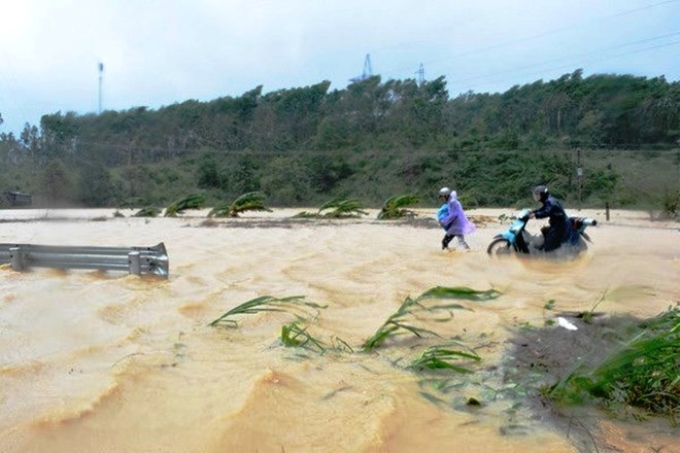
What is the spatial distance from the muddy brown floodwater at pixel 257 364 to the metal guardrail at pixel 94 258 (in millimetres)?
130

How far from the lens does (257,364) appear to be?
334 cm

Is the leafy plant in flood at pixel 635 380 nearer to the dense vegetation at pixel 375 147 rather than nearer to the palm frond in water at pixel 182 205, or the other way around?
the dense vegetation at pixel 375 147

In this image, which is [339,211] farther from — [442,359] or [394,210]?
[442,359]

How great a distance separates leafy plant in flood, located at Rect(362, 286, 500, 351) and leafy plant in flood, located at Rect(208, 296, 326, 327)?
0.71 m

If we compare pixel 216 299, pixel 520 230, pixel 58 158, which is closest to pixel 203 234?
pixel 520 230

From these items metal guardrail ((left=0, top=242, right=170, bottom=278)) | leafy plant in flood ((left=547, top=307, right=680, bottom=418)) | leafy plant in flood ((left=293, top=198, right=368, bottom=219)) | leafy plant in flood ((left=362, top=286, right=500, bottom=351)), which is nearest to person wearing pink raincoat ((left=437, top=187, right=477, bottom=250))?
leafy plant in flood ((left=362, top=286, right=500, bottom=351))

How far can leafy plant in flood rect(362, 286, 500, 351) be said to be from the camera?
148 inches

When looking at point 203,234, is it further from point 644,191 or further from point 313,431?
point 313,431

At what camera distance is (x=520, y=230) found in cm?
841

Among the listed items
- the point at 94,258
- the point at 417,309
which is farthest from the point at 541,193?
the point at 94,258

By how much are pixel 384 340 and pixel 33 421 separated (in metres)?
2.04

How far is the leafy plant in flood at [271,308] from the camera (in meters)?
4.30

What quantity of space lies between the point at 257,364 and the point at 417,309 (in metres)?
1.48

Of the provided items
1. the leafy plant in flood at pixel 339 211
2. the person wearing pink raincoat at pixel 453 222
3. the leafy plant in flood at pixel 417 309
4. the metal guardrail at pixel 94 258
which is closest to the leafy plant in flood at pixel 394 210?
the leafy plant in flood at pixel 339 211
